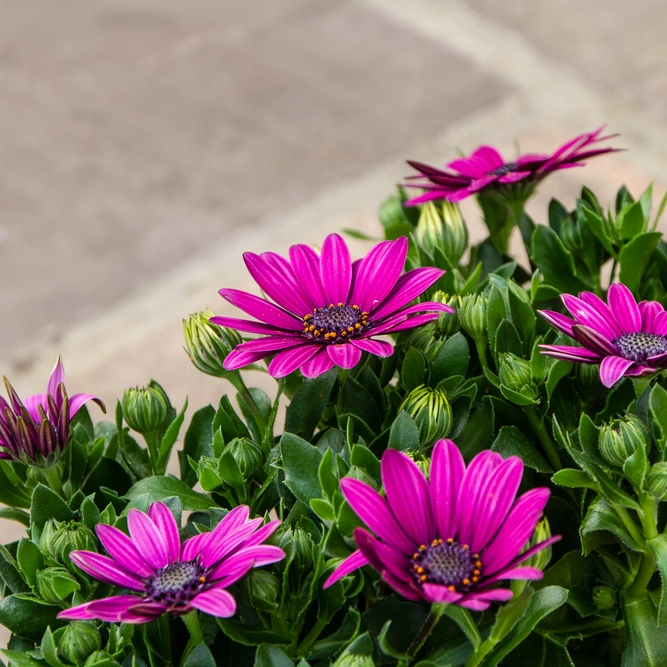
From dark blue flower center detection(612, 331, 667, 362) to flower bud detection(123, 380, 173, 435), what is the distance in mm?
230

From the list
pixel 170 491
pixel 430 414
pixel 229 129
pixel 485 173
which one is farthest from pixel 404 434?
pixel 229 129

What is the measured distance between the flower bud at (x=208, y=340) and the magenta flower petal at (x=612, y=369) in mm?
185

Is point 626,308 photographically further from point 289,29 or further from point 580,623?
point 289,29

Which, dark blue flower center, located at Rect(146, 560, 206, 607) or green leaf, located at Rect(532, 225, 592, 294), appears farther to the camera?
green leaf, located at Rect(532, 225, 592, 294)

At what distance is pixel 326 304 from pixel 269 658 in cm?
18

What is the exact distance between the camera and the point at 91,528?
0.45m

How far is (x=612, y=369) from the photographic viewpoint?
410mm

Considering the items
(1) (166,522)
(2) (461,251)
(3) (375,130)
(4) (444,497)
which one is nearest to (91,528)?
(1) (166,522)

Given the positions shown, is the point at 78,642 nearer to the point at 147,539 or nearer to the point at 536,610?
the point at 147,539

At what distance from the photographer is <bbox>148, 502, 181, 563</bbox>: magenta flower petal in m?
0.40

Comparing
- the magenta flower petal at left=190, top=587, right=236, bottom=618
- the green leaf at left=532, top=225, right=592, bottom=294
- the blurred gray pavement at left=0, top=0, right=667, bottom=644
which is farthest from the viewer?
the blurred gray pavement at left=0, top=0, right=667, bottom=644

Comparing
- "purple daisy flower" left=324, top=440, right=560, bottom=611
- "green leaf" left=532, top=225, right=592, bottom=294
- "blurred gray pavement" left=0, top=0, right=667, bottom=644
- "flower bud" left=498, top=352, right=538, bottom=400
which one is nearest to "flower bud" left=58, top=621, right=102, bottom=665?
"purple daisy flower" left=324, top=440, right=560, bottom=611

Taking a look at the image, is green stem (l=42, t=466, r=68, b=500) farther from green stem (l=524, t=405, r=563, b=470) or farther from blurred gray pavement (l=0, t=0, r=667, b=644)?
blurred gray pavement (l=0, t=0, r=667, b=644)

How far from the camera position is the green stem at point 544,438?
0.48 metres
